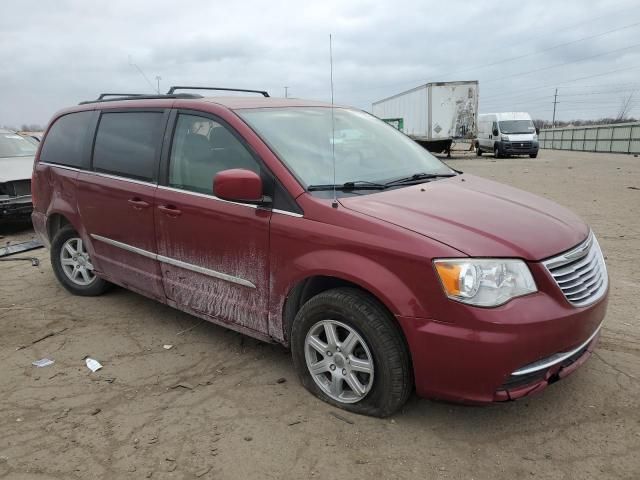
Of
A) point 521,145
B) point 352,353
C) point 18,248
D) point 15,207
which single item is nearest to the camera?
point 352,353

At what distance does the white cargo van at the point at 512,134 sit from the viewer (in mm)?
26844

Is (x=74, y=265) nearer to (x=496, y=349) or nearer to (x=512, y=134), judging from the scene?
(x=496, y=349)

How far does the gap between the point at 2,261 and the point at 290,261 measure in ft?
16.5

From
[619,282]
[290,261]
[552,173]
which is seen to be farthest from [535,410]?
[552,173]

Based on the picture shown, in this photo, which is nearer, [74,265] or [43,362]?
[43,362]

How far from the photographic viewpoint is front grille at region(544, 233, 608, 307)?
8.67 ft

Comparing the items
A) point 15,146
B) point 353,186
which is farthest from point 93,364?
point 15,146

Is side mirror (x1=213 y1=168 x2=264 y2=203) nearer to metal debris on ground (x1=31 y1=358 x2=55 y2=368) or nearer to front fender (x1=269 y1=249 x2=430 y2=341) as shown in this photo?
front fender (x1=269 y1=249 x2=430 y2=341)

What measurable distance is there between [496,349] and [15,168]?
8.20 metres

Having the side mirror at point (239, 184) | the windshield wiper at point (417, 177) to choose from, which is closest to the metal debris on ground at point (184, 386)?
the side mirror at point (239, 184)

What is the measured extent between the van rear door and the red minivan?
0.02 metres

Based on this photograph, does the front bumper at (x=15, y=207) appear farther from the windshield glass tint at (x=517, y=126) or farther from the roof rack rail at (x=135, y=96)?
the windshield glass tint at (x=517, y=126)

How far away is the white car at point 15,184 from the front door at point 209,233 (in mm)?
5101

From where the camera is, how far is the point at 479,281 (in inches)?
98.0
